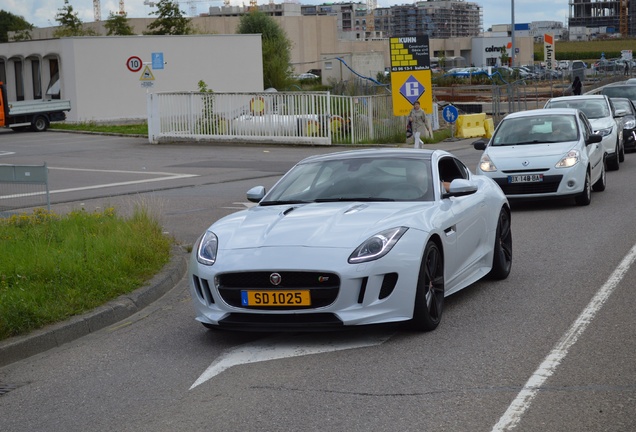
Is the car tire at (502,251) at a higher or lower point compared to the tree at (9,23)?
lower

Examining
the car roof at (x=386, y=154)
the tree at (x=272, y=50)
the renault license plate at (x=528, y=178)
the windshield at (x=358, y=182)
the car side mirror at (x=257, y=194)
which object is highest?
the tree at (x=272, y=50)

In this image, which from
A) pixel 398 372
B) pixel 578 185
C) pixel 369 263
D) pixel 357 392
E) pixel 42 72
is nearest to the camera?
pixel 357 392

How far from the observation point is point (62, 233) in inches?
454

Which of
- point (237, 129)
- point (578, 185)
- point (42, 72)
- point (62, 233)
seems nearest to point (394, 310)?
point (62, 233)

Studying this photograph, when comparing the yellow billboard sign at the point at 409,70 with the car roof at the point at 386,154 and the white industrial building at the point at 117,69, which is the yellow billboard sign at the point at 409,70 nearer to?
the white industrial building at the point at 117,69

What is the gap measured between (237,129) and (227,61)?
77.1 feet

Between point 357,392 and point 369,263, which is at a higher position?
point 369,263

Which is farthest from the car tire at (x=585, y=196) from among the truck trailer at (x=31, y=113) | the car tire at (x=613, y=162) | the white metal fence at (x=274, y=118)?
the truck trailer at (x=31, y=113)

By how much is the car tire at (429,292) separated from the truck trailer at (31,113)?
1553 inches

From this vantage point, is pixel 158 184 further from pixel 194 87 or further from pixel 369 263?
pixel 194 87

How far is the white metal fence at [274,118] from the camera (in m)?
33.8

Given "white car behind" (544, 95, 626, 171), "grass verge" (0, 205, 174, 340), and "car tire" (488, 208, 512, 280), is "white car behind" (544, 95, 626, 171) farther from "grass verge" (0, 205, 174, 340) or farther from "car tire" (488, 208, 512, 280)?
"grass verge" (0, 205, 174, 340)

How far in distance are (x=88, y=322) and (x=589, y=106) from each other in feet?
55.9

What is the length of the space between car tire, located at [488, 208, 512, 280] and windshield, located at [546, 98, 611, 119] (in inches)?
506
